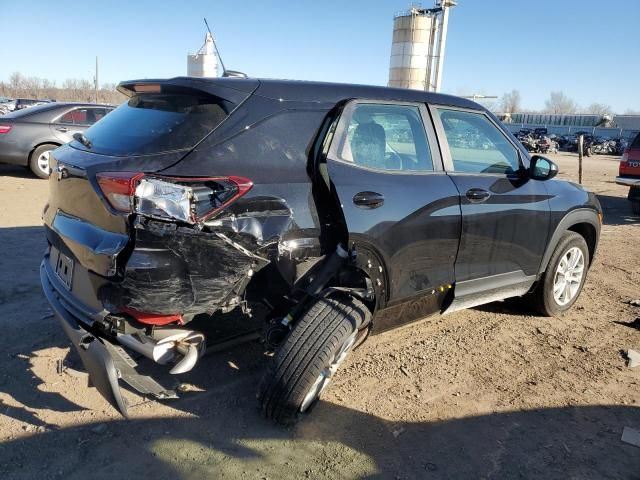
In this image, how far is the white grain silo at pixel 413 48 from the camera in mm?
40406

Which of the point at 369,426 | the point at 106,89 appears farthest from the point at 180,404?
the point at 106,89

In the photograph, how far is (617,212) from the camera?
10930mm

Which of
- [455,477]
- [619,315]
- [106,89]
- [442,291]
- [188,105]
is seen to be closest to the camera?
[455,477]

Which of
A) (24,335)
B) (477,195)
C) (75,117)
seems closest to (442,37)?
(75,117)

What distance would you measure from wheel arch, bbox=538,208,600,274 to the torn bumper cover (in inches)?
129

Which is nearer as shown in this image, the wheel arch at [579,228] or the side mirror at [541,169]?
the side mirror at [541,169]

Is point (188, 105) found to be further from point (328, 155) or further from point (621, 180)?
point (621, 180)

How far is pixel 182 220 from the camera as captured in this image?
239 centimetres

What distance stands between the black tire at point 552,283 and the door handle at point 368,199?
7.06ft

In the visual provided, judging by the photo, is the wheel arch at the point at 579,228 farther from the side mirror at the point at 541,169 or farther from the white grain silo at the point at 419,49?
the white grain silo at the point at 419,49

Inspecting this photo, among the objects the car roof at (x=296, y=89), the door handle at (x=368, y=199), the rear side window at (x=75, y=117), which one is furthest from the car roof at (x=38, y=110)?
the door handle at (x=368, y=199)

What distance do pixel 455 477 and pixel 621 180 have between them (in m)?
10.5

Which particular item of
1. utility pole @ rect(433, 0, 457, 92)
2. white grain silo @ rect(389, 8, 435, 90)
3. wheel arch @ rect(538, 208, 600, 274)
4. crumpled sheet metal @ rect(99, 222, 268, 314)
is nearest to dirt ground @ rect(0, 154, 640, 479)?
wheel arch @ rect(538, 208, 600, 274)

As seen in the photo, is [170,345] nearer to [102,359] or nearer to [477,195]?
[102,359]
